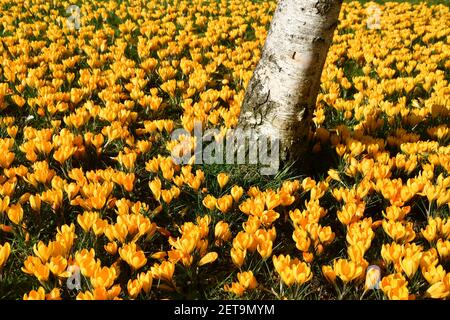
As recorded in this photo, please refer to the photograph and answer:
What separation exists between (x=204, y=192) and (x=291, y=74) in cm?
103

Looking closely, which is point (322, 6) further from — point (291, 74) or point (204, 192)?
point (204, 192)

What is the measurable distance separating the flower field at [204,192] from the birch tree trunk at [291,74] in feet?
1.07

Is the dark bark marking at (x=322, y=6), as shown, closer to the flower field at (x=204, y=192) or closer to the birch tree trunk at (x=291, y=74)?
the birch tree trunk at (x=291, y=74)

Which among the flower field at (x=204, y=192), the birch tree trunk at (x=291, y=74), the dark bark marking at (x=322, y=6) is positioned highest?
the dark bark marking at (x=322, y=6)

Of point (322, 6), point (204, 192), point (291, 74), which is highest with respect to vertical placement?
point (322, 6)

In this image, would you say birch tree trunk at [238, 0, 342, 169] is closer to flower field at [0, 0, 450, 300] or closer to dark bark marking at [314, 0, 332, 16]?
dark bark marking at [314, 0, 332, 16]

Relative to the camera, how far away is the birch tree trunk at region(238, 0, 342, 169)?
3.27 meters

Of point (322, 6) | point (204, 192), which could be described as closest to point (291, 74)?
point (322, 6)

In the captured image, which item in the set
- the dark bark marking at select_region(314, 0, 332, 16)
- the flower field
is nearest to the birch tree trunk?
the dark bark marking at select_region(314, 0, 332, 16)

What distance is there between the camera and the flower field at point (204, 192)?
8.17 feet

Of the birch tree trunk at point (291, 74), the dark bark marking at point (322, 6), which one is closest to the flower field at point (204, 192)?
the birch tree trunk at point (291, 74)

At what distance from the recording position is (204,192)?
3.36 m

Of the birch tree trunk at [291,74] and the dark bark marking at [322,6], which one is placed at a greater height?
the dark bark marking at [322,6]
